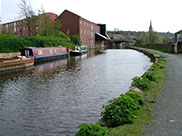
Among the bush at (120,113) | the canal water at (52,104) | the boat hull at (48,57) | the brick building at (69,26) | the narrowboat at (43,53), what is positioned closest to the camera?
the bush at (120,113)

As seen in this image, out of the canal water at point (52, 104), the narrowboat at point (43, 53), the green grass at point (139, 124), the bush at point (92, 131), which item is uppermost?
the narrowboat at point (43, 53)

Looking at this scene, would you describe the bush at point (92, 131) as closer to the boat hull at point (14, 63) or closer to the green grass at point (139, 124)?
the green grass at point (139, 124)

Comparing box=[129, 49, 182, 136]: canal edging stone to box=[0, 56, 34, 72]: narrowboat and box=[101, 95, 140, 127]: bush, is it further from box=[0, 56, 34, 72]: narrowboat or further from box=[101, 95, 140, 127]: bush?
box=[0, 56, 34, 72]: narrowboat

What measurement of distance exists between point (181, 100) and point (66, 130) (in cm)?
376

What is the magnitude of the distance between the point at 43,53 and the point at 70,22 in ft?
102

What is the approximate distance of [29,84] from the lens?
1274 centimetres

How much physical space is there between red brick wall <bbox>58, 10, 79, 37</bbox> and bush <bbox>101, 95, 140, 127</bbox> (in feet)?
172

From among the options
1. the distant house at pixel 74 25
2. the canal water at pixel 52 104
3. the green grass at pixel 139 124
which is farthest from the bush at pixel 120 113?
the distant house at pixel 74 25

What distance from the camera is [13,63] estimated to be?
62.8 ft

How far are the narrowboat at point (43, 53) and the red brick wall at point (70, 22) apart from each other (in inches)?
934

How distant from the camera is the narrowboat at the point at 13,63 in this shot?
1805 cm

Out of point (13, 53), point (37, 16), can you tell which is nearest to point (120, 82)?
point (13, 53)

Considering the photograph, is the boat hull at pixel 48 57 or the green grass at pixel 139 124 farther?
the boat hull at pixel 48 57

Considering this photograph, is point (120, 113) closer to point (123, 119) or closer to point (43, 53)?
point (123, 119)
